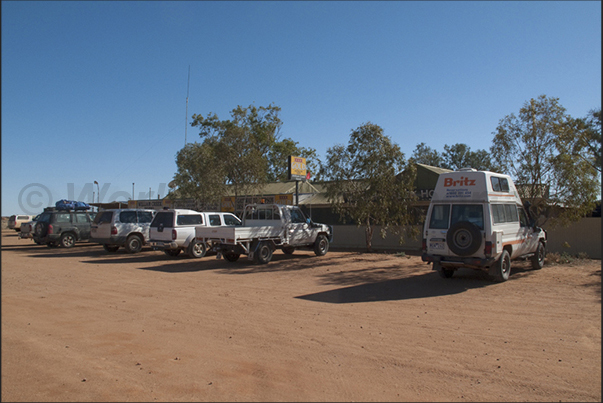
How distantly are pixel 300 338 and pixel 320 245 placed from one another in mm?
12455

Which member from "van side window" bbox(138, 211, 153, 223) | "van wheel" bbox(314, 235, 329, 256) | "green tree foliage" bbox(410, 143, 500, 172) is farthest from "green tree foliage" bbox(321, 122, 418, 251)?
"green tree foliage" bbox(410, 143, 500, 172)

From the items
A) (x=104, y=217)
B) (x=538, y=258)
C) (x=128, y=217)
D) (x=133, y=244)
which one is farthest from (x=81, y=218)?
(x=538, y=258)

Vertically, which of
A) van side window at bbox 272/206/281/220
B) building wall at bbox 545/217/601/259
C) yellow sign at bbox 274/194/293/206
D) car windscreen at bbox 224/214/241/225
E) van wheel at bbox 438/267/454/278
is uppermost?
yellow sign at bbox 274/194/293/206

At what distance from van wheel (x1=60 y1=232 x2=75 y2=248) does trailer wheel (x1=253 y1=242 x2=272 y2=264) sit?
41.1 feet

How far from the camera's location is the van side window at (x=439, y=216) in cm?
1209

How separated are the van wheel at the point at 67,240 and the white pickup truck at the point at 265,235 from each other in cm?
1066

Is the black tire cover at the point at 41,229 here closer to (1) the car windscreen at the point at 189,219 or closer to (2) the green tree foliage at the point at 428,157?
(1) the car windscreen at the point at 189,219

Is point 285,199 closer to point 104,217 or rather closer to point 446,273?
point 104,217

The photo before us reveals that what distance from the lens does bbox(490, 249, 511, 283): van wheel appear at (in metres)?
11.7

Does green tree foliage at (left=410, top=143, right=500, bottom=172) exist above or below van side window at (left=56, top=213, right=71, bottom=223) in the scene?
above

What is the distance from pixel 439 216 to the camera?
40.1ft

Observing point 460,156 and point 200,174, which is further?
point 460,156

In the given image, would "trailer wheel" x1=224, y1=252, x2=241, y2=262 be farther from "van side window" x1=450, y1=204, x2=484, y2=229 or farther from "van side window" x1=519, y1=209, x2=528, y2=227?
"van side window" x1=519, y1=209, x2=528, y2=227

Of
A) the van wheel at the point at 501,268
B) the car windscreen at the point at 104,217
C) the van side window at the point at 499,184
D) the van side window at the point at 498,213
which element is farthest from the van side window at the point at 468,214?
the car windscreen at the point at 104,217
